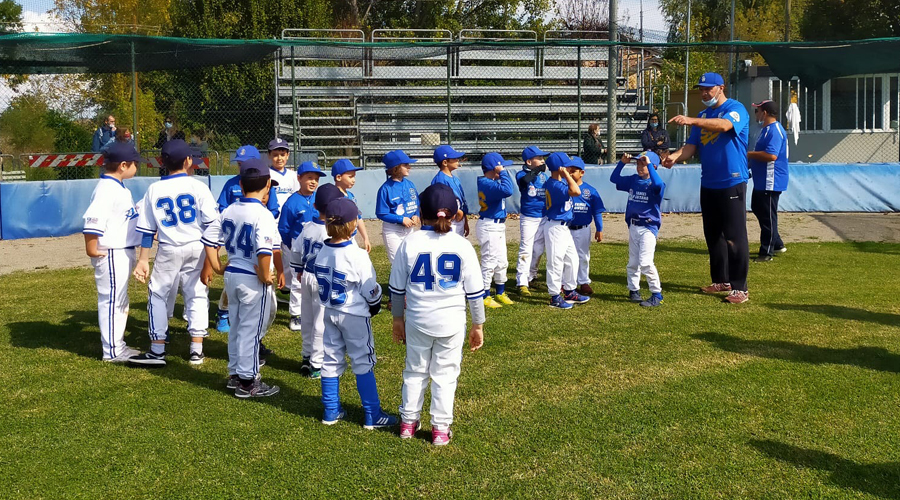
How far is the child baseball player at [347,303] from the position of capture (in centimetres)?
525

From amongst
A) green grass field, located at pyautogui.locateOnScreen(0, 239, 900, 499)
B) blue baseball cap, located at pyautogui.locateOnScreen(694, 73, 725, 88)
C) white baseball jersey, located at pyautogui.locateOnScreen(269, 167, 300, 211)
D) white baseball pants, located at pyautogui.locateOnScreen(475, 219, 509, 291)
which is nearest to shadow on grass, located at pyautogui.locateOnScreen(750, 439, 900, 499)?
green grass field, located at pyautogui.locateOnScreen(0, 239, 900, 499)

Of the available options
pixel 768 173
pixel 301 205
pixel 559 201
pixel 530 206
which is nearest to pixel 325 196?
pixel 301 205

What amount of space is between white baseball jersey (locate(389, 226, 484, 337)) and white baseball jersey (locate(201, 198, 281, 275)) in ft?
4.28

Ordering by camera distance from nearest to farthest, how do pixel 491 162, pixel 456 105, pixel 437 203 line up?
pixel 437 203 → pixel 491 162 → pixel 456 105

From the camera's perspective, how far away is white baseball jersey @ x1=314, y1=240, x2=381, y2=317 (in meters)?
5.25

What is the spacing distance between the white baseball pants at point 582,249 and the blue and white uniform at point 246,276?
427 centimetres

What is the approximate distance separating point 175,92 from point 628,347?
12.0 metres

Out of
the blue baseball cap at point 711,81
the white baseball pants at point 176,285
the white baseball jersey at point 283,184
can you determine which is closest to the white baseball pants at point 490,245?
the white baseball jersey at point 283,184

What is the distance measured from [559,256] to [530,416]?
346 centimetres

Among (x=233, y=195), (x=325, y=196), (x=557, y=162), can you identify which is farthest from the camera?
(x=557, y=162)

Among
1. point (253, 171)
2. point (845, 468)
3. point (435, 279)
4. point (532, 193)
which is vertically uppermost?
point (253, 171)

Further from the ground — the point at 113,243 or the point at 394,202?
the point at 394,202

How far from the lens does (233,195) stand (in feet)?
25.8

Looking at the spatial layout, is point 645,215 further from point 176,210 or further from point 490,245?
point 176,210
